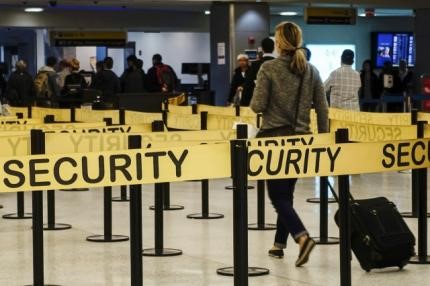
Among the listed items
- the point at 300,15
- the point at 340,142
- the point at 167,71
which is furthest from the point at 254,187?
the point at 300,15

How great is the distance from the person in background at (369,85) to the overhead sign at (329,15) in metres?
1.70

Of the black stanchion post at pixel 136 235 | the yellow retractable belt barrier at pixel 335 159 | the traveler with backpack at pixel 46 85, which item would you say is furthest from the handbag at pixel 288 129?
the traveler with backpack at pixel 46 85

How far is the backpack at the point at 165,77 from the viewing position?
1056 inches

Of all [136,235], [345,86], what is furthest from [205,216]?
[136,235]

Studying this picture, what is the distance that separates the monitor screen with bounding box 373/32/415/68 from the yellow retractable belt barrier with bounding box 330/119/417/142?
1040 inches

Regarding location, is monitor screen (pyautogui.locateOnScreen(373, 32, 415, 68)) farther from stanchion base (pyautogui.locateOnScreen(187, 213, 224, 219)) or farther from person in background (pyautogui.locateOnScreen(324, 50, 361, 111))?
stanchion base (pyautogui.locateOnScreen(187, 213, 224, 219))

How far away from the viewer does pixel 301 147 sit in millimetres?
7617

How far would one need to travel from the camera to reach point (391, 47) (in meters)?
39.2

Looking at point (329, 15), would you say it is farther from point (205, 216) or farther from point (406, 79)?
point (205, 216)

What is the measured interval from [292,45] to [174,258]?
6.63 feet

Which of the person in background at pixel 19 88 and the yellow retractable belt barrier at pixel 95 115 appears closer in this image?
the yellow retractable belt barrier at pixel 95 115

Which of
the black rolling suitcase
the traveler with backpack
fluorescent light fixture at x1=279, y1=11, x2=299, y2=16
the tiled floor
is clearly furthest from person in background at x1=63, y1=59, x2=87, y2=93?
the black rolling suitcase

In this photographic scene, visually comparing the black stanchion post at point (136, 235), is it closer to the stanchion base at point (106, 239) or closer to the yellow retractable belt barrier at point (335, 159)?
the yellow retractable belt barrier at point (335, 159)

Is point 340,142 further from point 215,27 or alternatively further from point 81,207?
point 215,27
